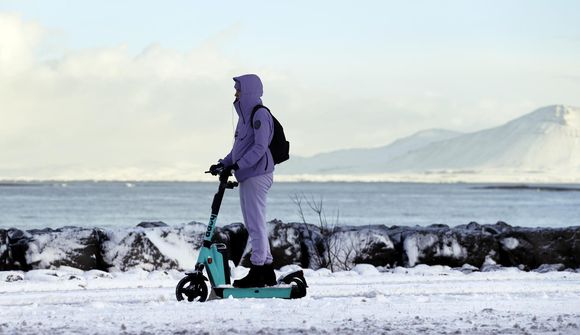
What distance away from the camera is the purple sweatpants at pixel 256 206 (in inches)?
416

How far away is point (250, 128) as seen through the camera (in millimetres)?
10578

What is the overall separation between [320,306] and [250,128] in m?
1.62

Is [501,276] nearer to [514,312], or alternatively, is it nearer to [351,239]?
[351,239]

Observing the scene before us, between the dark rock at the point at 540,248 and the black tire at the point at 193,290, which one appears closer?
the black tire at the point at 193,290

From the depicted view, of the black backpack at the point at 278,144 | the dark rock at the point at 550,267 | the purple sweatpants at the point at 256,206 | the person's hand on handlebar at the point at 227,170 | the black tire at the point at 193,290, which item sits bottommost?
the black tire at the point at 193,290

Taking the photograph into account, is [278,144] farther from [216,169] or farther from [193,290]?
[193,290]

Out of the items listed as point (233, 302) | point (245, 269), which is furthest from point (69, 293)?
point (245, 269)

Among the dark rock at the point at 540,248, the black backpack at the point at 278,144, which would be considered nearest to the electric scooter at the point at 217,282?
the black backpack at the point at 278,144

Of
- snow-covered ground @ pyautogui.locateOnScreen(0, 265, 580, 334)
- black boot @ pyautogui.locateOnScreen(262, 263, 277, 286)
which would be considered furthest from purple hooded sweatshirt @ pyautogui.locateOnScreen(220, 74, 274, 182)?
snow-covered ground @ pyautogui.locateOnScreen(0, 265, 580, 334)

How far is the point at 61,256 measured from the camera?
14.4 metres

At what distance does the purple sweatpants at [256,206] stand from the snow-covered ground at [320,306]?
0.52 meters

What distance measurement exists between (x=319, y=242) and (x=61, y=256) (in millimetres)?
3229

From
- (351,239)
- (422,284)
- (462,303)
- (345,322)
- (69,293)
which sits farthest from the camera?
(351,239)

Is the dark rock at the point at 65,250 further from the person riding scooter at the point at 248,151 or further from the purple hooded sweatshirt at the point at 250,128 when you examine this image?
the purple hooded sweatshirt at the point at 250,128
